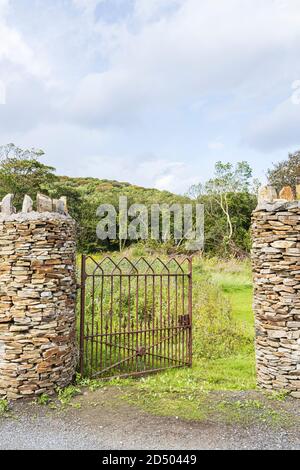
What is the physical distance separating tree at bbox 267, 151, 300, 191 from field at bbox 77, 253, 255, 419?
13.1m

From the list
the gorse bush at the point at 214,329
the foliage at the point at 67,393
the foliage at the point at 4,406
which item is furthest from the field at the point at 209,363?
the foliage at the point at 4,406

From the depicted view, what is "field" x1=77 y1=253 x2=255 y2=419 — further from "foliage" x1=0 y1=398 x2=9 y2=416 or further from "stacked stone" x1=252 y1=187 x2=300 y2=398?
"foliage" x1=0 y1=398 x2=9 y2=416

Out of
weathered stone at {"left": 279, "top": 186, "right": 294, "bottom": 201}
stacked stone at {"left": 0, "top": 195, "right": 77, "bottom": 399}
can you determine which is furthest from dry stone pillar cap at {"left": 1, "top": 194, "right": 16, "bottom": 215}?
weathered stone at {"left": 279, "top": 186, "right": 294, "bottom": 201}

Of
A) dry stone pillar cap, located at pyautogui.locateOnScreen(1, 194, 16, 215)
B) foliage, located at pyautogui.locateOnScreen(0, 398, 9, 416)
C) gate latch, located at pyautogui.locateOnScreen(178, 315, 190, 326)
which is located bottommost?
foliage, located at pyautogui.locateOnScreen(0, 398, 9, 416)

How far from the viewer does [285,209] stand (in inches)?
194

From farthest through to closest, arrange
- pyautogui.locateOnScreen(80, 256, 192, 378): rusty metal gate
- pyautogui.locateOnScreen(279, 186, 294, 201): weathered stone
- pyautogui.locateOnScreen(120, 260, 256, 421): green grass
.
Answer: pyautogui.locateOnScreen(80, 256, 192, 378): rusty metal gate → pyautogui.locateOnScreen(279, 186, 294, 201): weathered stone → pyautogui.locateOnScreen(120, 260, 256, 421): green grass

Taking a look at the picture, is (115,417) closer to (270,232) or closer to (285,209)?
(270,232)

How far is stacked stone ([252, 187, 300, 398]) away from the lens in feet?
15.9

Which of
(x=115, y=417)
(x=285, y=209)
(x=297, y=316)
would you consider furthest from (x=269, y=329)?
(x=115, y=417)

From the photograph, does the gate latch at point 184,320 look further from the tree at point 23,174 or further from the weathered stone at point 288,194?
the tree at point 23,174

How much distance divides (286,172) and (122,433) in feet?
80.2

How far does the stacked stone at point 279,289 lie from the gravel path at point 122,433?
0.91m

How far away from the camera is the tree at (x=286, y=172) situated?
2525 centimetres
